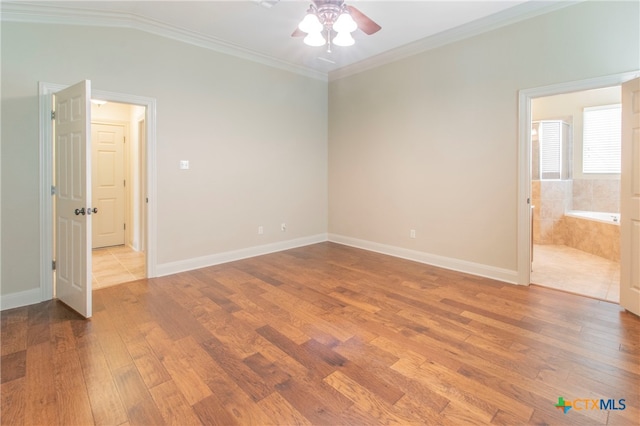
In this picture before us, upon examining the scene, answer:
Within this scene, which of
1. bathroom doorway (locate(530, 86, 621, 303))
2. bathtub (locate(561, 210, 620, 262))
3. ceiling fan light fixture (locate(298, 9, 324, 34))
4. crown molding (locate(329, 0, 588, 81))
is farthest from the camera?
bathroom doorway (locate(530, 86, 621, 303))

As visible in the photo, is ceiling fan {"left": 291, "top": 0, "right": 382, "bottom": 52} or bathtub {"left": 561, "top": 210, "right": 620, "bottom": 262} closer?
ceiling fan {"left": 291, "top": 0, "right": 382, "bottom": 52}

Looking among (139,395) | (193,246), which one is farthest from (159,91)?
(139,395)

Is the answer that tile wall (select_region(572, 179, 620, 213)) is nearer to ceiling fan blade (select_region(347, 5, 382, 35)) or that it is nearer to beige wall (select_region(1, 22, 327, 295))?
beige wall (select_region(1, 22, 327, 295))

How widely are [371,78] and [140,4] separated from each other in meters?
3.35

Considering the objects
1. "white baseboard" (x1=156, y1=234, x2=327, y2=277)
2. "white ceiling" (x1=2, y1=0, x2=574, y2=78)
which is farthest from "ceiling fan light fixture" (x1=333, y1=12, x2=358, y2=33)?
"white baseboard" (x1=156, y1=234, x2=327, y2=277)

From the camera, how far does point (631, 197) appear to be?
2896mm

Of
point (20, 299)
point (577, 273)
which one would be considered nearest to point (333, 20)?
point (20, 299)

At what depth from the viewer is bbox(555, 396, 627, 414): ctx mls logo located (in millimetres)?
1738

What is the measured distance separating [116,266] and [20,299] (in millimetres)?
1401

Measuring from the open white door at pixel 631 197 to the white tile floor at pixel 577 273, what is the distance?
37cm

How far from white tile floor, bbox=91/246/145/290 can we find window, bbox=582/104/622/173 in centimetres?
774

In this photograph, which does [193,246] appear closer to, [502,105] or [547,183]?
[502,105]

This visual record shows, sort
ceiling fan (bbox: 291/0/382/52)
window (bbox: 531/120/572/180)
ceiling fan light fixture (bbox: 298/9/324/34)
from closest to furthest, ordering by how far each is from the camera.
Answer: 1. ceiling fan (bbox: 291/0/382/52)
2. ceiling fan light fixture (bbox: 298/9/324/34)
3. window (bbox: 531/120/572/180)

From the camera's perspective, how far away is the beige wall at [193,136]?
3.13 meters
